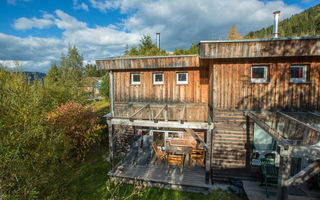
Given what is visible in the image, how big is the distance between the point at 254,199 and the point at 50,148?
6824 millimetres

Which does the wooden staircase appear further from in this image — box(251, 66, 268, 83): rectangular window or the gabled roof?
the gabled roof

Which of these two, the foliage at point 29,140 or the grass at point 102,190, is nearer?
the foliage at point 29,140

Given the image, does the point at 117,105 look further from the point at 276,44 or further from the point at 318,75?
the point at 318,75

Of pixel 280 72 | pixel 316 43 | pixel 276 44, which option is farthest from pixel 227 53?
pixel 316 43

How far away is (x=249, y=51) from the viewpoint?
19.3ft

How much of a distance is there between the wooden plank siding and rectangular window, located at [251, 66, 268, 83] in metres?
0.70

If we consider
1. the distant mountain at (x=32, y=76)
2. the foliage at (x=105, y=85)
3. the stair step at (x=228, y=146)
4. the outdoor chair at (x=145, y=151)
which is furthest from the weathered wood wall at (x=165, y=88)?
the foliage at (x=105, y=85)

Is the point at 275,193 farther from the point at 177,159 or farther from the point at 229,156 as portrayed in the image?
the point at 177,159

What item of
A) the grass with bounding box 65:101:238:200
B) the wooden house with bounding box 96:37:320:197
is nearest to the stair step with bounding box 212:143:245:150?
the wooden house with bounding box 96:37:320:197

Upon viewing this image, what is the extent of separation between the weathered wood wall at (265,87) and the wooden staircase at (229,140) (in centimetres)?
43

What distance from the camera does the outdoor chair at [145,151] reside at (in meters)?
7.93

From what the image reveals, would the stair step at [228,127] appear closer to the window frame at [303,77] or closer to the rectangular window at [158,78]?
the window frame at [303,77]

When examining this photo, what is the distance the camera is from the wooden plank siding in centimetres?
550

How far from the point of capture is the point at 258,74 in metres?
6.43
